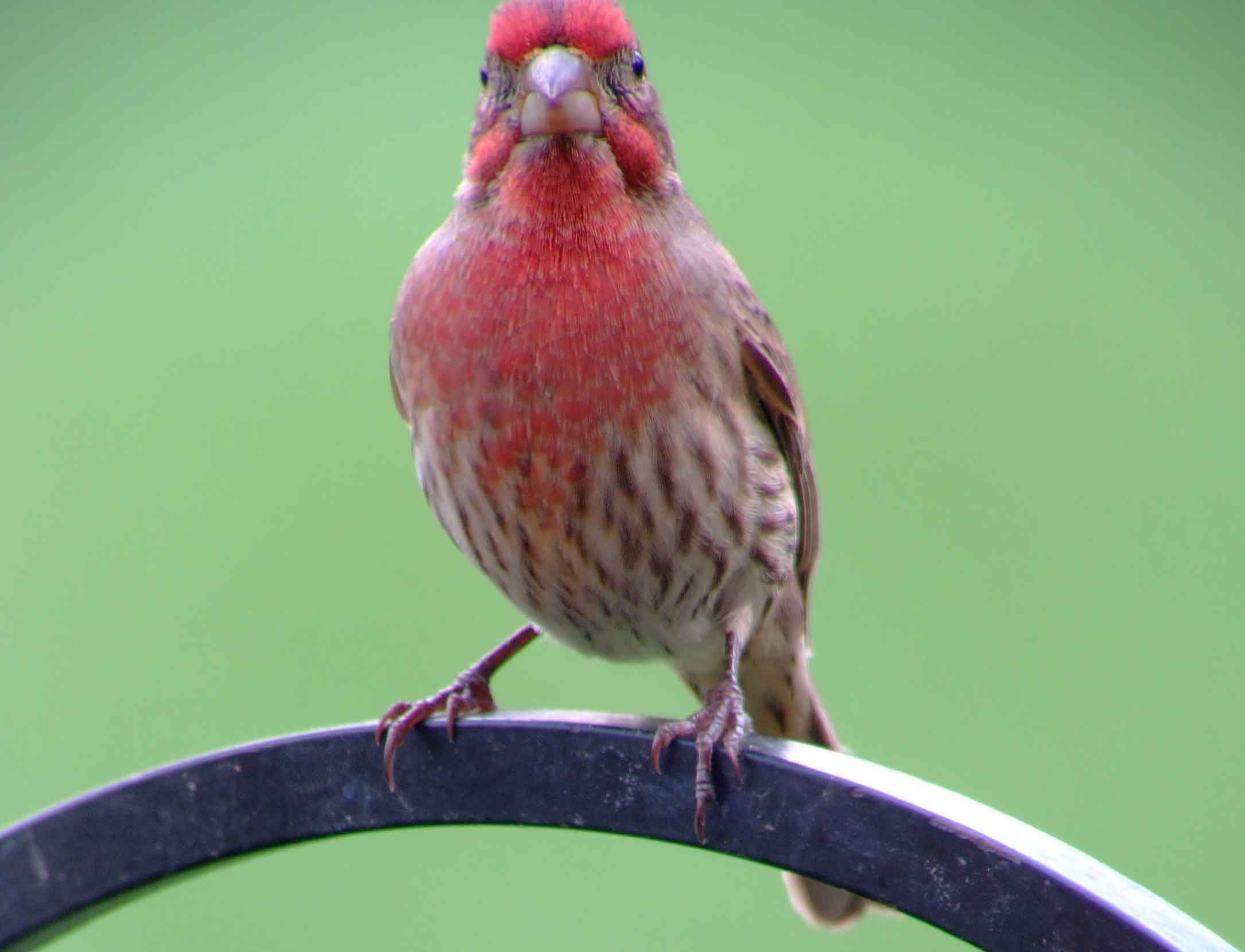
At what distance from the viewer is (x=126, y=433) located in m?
6.65

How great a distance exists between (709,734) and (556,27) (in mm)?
1147

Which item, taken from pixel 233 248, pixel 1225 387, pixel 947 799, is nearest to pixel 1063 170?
pixel 1225 387

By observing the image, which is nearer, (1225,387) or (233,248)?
(1225,387)

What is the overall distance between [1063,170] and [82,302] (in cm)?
338

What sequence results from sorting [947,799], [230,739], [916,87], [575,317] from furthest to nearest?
[916,87] < [230,739] < [575,317] < [947,799]

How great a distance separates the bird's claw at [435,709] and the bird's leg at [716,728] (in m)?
0.33

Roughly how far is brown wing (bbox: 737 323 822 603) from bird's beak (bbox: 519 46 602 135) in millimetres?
521

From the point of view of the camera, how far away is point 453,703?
3541 mm

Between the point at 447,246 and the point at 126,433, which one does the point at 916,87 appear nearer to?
the point at 126,433

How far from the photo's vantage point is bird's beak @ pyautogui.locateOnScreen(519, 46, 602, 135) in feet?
11.0

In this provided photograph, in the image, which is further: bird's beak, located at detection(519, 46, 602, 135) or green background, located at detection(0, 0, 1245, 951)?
green background, located at detection(0, 0, 1245, 951)

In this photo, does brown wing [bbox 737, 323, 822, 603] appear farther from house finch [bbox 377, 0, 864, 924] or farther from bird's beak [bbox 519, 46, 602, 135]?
bird's beak [bbox 519, 46, 602, 135]

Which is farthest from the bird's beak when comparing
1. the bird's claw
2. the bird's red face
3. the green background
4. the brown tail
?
the green background

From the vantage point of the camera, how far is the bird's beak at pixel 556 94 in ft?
11.0
